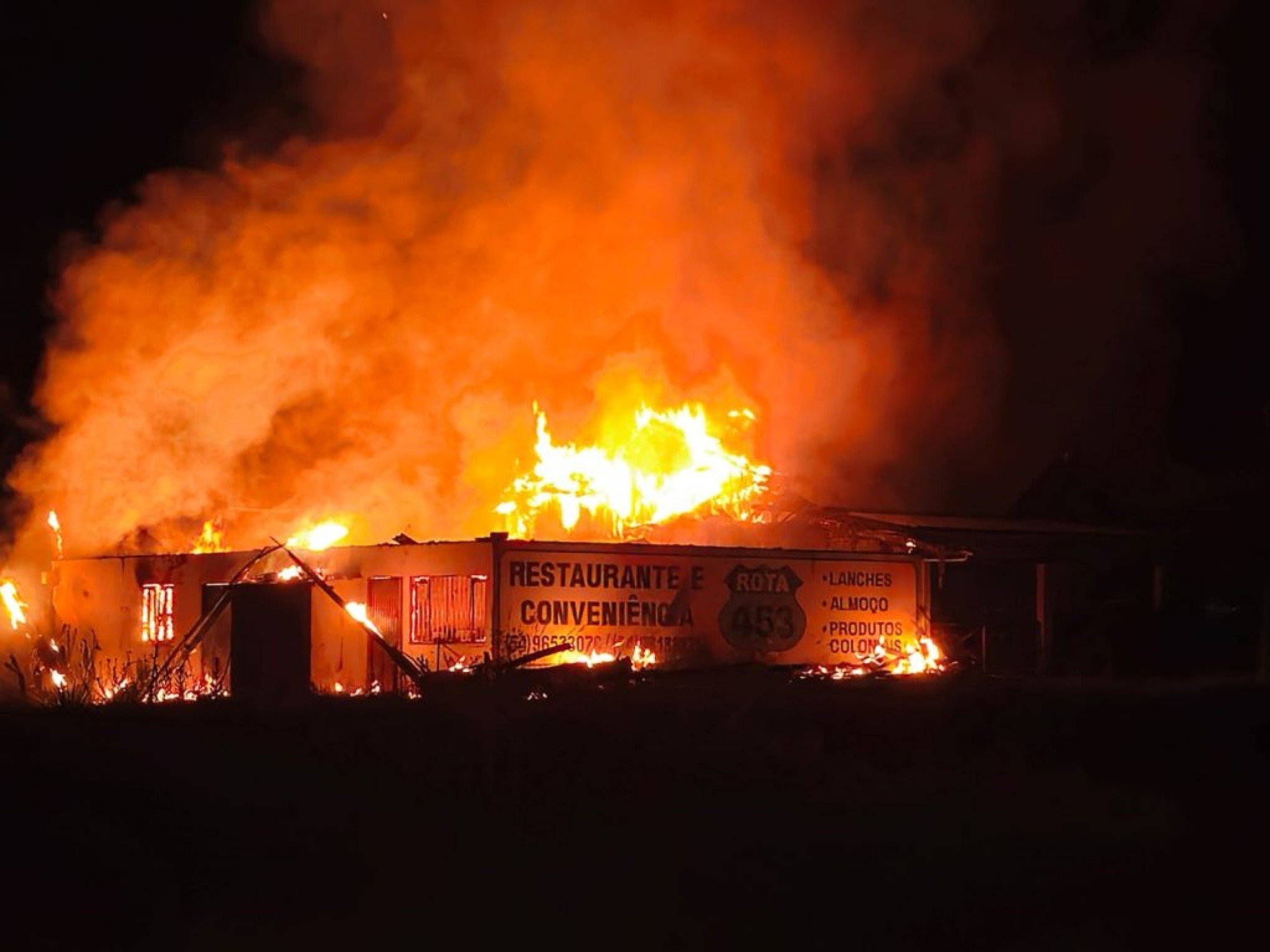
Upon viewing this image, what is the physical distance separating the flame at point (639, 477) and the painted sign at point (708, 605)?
3.31 metres

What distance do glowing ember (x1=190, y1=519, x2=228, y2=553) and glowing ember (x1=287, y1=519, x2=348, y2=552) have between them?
1848 millimetres

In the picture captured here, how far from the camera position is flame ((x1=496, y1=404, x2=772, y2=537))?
102ft

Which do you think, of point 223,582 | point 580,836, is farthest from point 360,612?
point 580,836

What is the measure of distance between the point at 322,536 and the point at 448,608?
587 cm

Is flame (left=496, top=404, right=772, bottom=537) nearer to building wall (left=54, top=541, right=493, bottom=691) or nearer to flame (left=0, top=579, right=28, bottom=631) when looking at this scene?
building wall (left=54, top=541, right=493, bottom=691)

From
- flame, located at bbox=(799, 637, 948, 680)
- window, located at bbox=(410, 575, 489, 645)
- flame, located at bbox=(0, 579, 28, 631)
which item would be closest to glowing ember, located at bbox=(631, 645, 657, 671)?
flame, located at bbox=(799, 637, 948, 680)

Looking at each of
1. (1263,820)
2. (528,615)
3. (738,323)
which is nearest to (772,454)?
(738,323)

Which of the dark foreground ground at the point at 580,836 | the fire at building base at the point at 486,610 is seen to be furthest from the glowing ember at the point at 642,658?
the dark foreground ground at the point at 580,836

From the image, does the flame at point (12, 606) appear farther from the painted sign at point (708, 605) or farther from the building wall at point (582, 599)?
the painted sign at point (708, 605)

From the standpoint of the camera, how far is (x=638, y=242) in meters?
34.0

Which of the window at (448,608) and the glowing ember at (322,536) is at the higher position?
the glowing ember at (322,536)

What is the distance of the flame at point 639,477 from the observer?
102ft

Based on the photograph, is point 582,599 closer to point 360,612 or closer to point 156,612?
point 360,612

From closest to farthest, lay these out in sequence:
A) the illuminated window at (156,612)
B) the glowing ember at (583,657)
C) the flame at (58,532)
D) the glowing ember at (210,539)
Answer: the glowing ember at (583,657) → the illuminated window at (156,612) → the flame at (58,532) → the glowing ember at (210,539)
